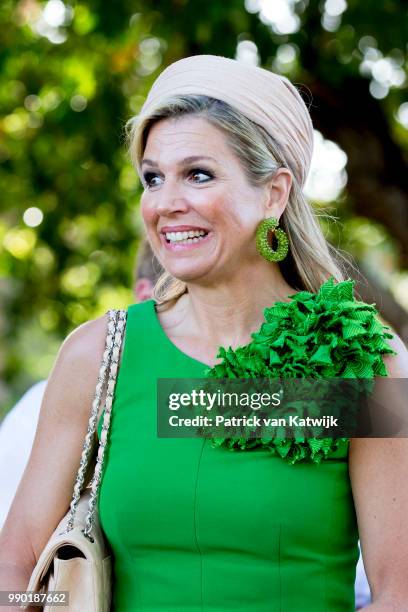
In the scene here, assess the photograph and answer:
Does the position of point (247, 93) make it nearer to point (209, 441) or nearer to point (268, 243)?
point (268, 243)

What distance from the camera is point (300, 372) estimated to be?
2561 millimetres

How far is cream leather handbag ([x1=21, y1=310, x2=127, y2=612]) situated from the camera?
2482 millimetres

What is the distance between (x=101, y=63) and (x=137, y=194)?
1.29m

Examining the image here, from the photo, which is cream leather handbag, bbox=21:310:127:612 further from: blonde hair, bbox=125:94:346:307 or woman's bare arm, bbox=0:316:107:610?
blonde hair, bbox=125:94:346:307

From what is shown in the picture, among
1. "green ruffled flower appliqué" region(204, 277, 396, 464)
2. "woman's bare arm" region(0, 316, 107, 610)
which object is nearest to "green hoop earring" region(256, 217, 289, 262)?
"green ruffled flower appliqué" region(204, 277, 396, 464)

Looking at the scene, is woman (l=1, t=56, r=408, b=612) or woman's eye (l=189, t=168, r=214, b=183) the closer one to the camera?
woman (l=1, t=56, r=408, b=612)

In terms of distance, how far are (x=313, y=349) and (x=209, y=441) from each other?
35 cm

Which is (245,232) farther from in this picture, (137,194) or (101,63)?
(137,194)

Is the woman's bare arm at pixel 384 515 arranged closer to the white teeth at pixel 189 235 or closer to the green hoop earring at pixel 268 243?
the green hoop earring at pixel 268 243

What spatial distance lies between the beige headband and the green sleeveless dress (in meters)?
0.84

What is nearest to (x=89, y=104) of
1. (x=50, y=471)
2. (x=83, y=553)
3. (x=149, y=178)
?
(x=149, y=178)

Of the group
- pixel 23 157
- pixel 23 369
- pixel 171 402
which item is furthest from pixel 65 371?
pixel 23 369

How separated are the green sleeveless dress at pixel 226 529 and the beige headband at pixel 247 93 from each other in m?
0.84

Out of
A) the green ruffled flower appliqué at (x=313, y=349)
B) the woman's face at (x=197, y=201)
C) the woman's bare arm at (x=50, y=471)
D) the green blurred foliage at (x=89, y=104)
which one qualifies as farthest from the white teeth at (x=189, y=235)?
the green blurred foliage at (x=89, y=104)
